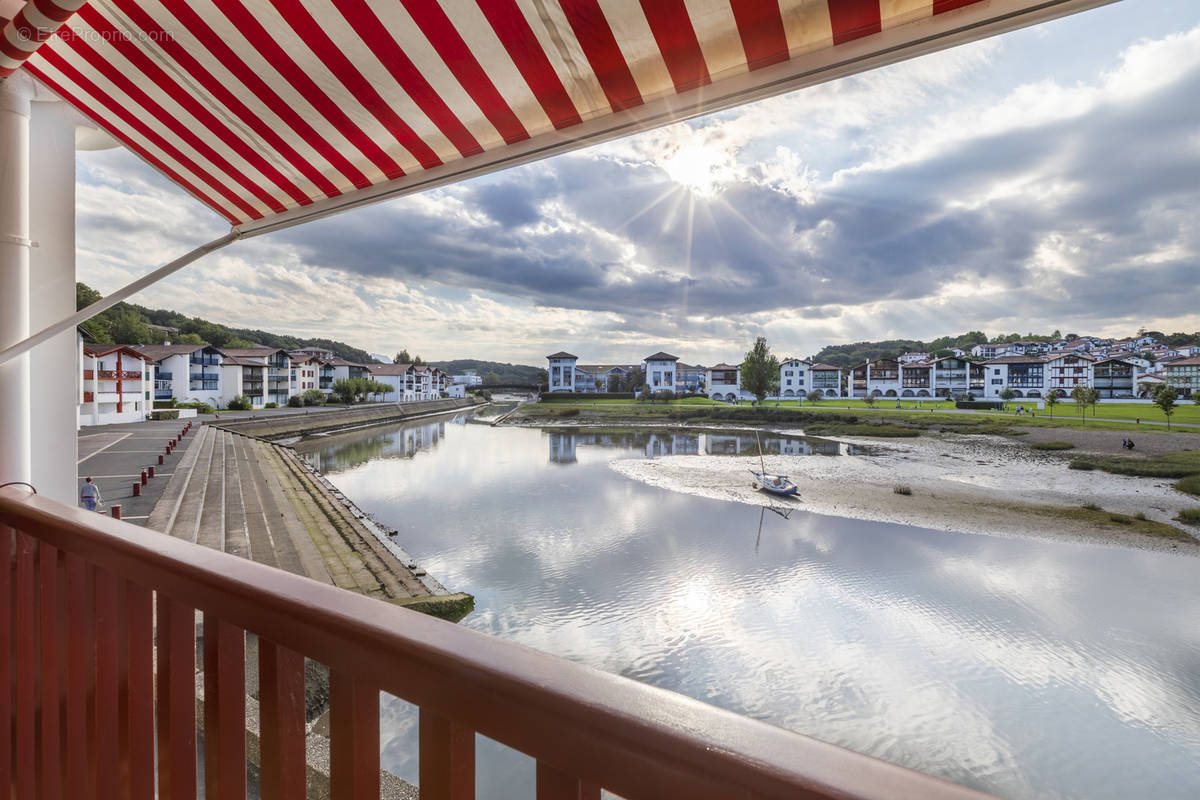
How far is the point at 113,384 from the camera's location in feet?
74.7

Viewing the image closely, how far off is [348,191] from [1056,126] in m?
75.8

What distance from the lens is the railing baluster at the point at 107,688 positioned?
90 cm

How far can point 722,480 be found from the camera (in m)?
22.9

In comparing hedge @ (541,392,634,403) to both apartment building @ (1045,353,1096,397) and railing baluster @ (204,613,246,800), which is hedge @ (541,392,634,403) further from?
railing baluster @ (204,613,246,800)

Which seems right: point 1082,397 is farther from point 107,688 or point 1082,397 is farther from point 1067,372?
point 107,688

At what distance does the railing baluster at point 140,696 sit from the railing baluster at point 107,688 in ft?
0.16

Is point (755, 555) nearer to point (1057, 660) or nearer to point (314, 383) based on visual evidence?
point (1057, 660)

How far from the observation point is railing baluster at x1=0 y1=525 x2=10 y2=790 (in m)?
1.20

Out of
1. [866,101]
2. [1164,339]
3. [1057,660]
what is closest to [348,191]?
[1057,660]

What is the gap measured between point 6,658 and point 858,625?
11.4m

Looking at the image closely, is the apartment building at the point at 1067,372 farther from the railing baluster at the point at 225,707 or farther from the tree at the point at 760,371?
the railing baluster at the point at 225,707

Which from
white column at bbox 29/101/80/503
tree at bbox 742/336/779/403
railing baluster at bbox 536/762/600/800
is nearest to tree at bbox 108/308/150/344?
white column at bbox 29/101/80/503

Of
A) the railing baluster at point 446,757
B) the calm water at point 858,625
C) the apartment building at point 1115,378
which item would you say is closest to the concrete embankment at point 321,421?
the calm water at point 858,625

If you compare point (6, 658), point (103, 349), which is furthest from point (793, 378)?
point (6, 658)
